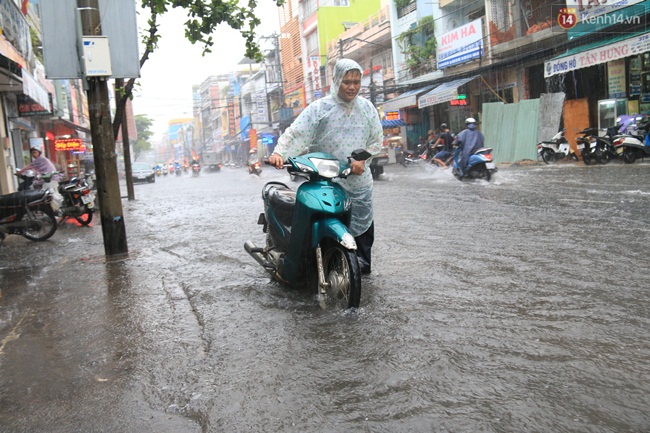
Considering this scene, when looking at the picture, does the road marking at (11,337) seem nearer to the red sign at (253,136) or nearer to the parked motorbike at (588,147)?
the parked motorbike at (588,147)

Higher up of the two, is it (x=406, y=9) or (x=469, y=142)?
(x=406, y=9)

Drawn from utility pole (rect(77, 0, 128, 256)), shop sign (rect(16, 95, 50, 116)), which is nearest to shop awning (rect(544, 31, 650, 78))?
utility pole (rect(77, 0, 128, 256))

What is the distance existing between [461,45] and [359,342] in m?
24.8

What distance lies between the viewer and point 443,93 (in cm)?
2605

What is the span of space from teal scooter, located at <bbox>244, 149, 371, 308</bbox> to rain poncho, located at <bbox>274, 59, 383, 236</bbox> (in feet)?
1.49

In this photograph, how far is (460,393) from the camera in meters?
2.58

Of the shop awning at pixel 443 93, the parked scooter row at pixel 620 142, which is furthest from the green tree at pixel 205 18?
the shop awning at pixel 443 93

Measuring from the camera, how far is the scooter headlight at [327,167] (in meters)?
4.03

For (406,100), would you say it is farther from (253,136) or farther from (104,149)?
(253,136)

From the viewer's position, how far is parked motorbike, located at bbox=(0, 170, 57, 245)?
927cm

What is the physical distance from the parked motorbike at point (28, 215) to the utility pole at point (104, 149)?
3.08 meters

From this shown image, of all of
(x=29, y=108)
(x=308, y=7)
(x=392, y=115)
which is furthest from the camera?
(x=308, y=7)

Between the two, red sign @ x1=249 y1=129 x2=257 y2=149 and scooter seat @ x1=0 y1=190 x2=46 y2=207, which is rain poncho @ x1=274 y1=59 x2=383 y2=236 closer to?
scooter seat @ x1=0 y1=190 x2=46 y2=207

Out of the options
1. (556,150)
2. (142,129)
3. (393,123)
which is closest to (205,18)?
(556,150)
